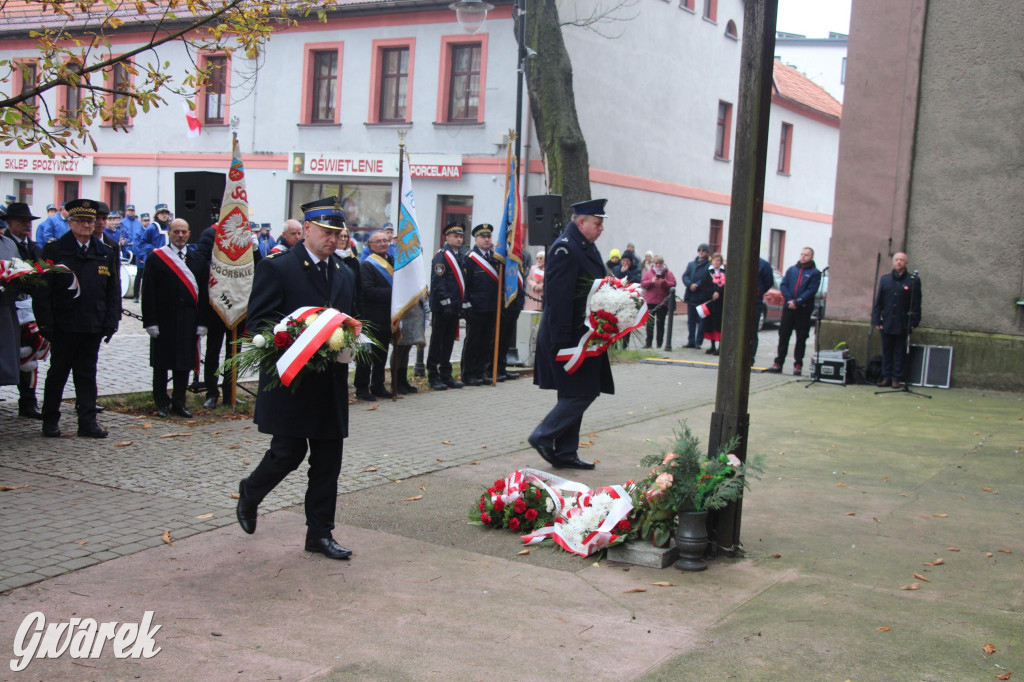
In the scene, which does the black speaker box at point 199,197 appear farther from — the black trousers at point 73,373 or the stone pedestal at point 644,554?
the stone pedestal at point 644,554

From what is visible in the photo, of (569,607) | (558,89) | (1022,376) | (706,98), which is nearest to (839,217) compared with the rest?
(1022,376)

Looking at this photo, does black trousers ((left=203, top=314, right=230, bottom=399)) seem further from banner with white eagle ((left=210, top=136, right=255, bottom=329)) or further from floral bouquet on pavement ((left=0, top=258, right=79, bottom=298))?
floral bouquet on pavement ((left=0, top=258, right=79, bottom=298))

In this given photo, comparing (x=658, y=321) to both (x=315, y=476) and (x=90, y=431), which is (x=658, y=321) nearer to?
(x=90, y=431)

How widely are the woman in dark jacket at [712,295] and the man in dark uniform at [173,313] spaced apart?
35.9 ft

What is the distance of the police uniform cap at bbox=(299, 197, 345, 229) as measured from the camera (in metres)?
5.53

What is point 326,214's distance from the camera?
555cm

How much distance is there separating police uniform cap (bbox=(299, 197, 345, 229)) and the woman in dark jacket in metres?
13.4

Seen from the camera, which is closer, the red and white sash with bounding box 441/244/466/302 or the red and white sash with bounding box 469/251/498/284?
the red and white sash with bounding box 441/244/466/302

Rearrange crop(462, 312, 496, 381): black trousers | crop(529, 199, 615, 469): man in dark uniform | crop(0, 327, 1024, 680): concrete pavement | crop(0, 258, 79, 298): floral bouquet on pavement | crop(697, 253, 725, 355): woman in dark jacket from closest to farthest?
crop(0, 327, 1024, 680): concrete pavement
crop(529, 199, 615, 469): man in dark uniform
crop(0, 258, 79, 298): floral bouquet on pavement
crop(462, 312, 496, 381): black trousers
crop(697, 253, 725, 355): woman in dark jacket

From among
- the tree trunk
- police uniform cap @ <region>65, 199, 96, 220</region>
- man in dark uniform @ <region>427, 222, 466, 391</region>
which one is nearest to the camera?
police uniform cap @ <region>65, 199, 96, 220</region>

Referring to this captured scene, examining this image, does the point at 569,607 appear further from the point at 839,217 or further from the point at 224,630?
the point at 839,217

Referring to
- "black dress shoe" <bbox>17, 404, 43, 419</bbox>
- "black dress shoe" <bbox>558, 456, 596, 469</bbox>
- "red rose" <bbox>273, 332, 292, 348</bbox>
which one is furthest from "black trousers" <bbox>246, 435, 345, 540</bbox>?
"black dress shoe" <bbox>17, 404, 43, 419</bbox>

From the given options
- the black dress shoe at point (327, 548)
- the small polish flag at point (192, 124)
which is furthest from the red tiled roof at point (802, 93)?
the black dress shoe at point (327, 548)

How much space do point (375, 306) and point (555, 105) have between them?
7979 millimetres
